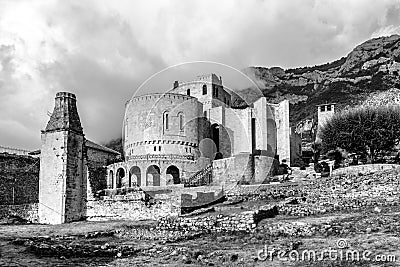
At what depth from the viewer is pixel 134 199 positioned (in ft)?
112

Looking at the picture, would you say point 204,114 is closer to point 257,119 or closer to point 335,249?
point 257,119

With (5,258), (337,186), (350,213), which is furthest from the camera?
(337,186)

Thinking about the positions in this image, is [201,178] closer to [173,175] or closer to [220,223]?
[173,175]

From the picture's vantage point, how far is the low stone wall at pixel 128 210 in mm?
30984

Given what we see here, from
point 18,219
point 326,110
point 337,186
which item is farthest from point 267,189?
point 326,110

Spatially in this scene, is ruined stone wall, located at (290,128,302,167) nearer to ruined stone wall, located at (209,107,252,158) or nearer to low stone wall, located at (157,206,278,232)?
ruined stone wall, located at (209,107,252,158)

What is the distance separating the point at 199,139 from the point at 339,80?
323ft

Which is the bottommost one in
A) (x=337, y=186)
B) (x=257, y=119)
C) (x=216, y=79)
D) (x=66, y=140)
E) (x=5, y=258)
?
(x=5, y=258)

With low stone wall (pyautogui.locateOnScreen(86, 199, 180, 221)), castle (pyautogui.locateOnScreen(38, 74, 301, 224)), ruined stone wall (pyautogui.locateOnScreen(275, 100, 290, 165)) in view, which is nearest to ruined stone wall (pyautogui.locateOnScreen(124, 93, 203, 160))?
castle (pyautogui.locateOnScreen(38, 74, 301, 224))

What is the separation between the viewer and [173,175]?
53.6 meters

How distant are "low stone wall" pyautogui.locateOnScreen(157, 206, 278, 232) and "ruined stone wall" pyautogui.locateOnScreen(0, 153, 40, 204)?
24972 millimetres

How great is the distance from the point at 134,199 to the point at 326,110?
5463cm

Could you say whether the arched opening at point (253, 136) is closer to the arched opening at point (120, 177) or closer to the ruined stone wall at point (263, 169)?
the ruined stone wall at point (263, 169)

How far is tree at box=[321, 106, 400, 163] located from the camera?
153ft
